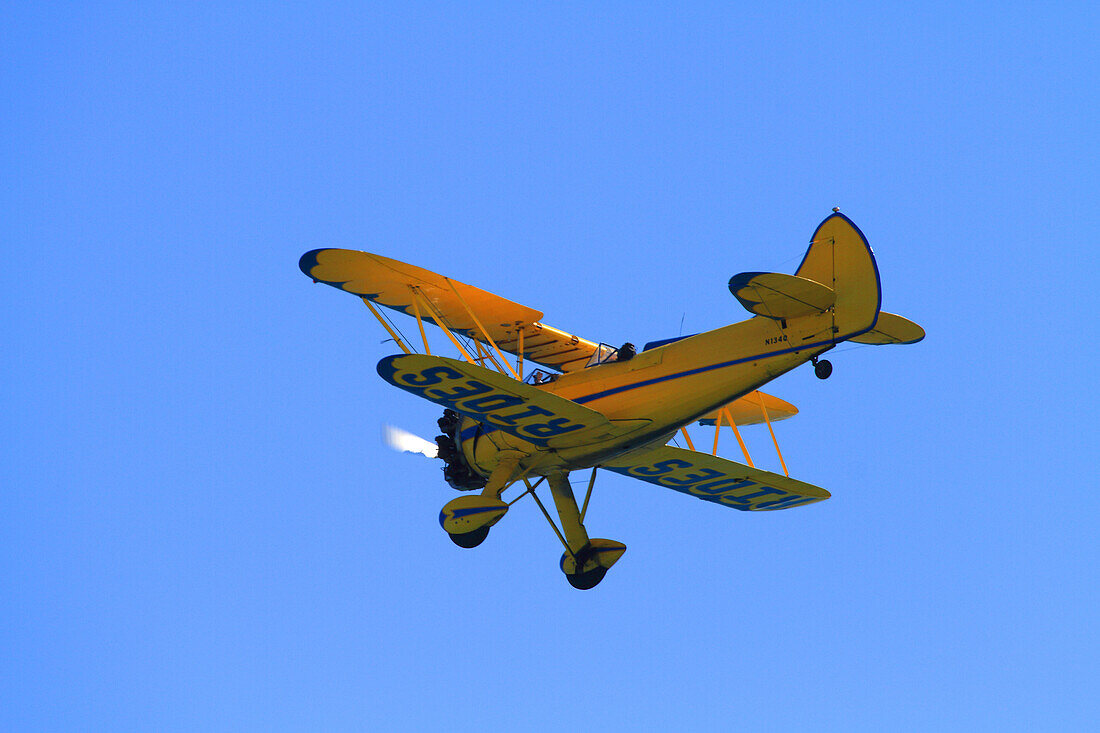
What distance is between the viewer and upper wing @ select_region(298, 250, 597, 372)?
16.1 m

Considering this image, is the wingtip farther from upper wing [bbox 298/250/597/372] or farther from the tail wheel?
the tail wheel

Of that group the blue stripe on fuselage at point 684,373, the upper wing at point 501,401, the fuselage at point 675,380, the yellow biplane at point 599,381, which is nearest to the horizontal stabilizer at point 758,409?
the yellow biplane at point 599,381

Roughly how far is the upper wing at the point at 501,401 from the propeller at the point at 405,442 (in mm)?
2315

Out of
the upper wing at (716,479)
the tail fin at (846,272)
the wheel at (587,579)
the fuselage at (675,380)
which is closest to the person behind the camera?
the tail fin at (846,272)

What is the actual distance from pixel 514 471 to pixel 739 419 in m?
3.77

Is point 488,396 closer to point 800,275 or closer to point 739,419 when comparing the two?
point 800,275

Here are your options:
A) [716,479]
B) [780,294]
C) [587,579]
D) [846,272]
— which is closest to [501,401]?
[780,294]

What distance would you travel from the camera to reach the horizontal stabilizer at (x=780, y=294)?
13.7 meters

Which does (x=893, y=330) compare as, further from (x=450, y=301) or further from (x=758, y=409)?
(x=450, y=301)

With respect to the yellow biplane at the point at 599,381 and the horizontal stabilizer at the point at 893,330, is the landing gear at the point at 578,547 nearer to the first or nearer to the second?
the yellow biplane at the point at 599,381

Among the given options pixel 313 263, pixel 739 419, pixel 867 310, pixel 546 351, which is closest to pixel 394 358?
pixel 313 263

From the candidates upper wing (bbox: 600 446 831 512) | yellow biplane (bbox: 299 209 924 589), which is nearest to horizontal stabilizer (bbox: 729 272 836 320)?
yellow biplane (bbox: 299 209 924 589)

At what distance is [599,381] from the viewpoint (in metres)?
16.0

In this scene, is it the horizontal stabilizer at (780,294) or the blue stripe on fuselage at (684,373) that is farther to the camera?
the blue stripe on fuselage at (684,373)
